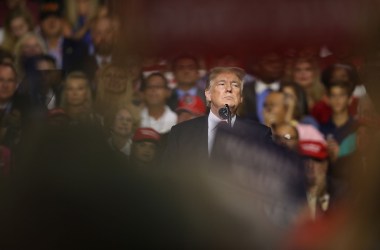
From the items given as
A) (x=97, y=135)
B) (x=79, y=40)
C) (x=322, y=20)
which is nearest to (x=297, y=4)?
(x=322, y=20)

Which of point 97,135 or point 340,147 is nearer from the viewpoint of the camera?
point 97,135

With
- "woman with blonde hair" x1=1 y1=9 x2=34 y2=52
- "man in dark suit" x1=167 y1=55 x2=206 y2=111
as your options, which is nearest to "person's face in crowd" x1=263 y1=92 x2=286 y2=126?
"man in dark suit" x1=167 y1=55 x2=206 y2=111

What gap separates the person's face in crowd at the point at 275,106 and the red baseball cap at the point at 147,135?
20.5 inches

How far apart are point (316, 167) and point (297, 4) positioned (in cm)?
76

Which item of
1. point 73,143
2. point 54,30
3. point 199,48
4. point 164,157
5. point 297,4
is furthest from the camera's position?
point 54,30

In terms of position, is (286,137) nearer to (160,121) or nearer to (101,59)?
(160,121)

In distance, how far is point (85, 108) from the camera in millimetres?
3055

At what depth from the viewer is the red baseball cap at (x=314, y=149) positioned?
365 centimetres

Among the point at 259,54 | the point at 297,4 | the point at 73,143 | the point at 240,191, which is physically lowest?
the point at 240,191

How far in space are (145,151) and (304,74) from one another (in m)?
0.95

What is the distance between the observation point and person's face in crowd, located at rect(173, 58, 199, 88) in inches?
137

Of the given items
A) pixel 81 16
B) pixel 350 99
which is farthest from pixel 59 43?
pixel 350 99

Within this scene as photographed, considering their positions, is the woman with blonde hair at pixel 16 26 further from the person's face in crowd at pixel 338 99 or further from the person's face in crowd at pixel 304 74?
the person's face in crowd at pixel 338 99

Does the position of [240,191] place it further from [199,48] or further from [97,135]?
[199,48]
